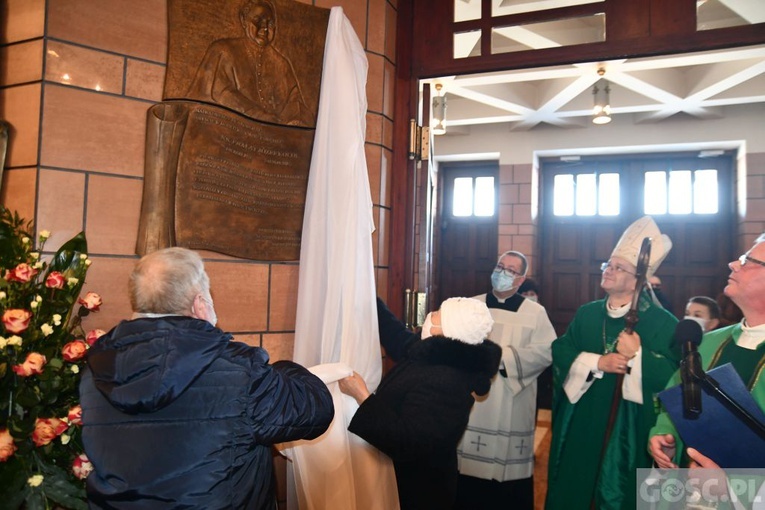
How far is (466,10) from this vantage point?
2.44 m

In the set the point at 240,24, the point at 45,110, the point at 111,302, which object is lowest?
the point at 111,302

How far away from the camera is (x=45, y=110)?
67.8 inches

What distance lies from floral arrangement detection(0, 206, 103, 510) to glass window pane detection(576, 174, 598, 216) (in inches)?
200

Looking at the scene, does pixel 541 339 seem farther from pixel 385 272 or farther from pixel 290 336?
pixel 290 336

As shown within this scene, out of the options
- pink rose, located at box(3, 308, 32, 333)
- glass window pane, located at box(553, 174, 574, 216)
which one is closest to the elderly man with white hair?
pink rose, located at box(3, 308, 32, 333)

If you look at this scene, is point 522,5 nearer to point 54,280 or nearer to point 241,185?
point 241,185

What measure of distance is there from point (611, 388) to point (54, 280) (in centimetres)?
221

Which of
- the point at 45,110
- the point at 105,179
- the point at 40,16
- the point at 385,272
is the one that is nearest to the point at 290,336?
the point at 385,272

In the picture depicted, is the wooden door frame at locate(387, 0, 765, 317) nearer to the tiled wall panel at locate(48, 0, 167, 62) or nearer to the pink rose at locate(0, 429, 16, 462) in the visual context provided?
the tiled wall panel at locate(48, 0, 167, 62)

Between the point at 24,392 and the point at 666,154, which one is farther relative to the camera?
the point at 666,154

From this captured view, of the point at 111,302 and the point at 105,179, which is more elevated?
the point at 105,179

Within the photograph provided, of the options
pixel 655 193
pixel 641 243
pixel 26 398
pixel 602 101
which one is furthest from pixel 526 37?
pixel 655 193

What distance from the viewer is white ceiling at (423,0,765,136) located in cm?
408

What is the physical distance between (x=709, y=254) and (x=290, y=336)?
4681 mm
